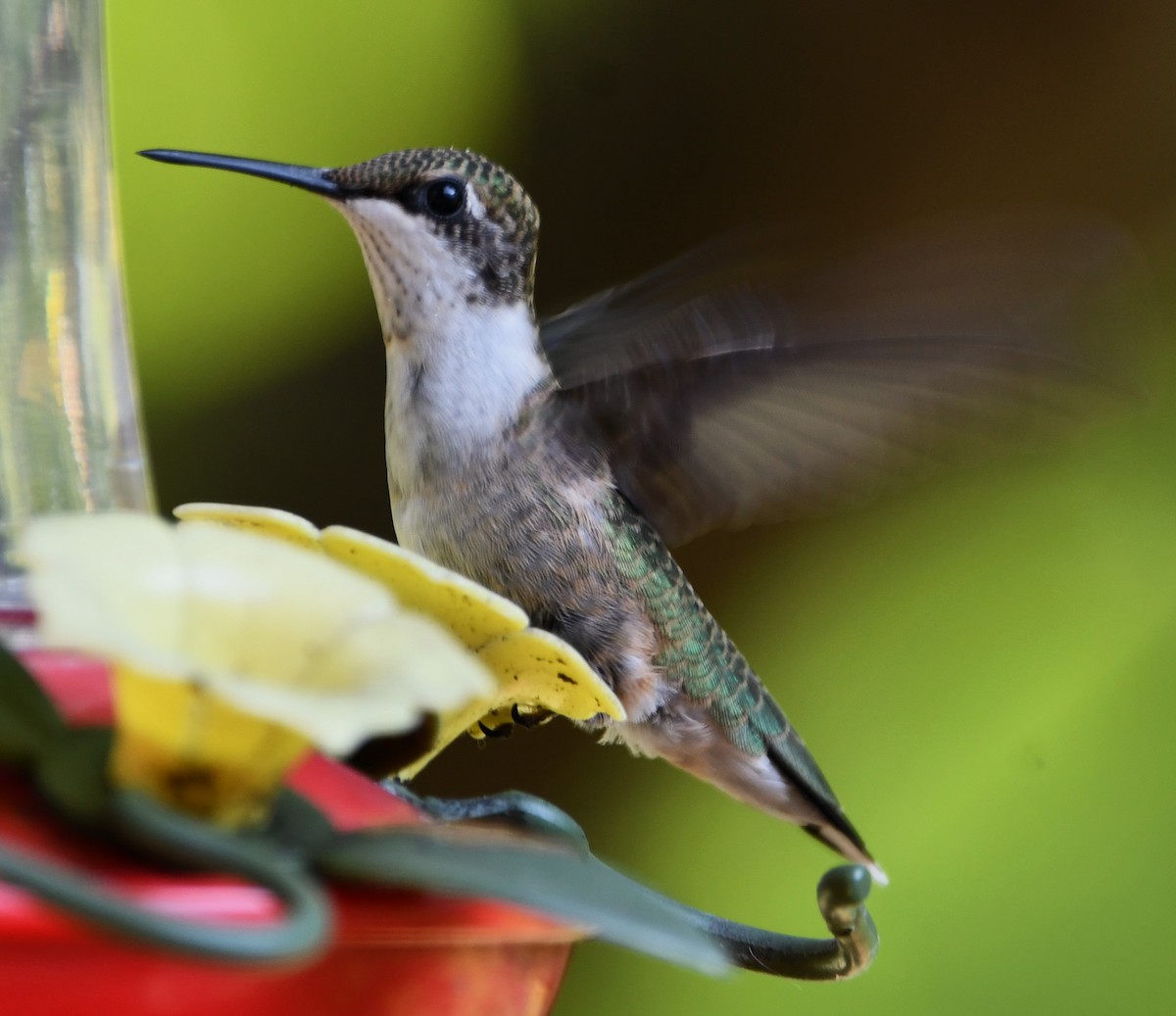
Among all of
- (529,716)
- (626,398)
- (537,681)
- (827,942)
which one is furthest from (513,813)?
(626,398)

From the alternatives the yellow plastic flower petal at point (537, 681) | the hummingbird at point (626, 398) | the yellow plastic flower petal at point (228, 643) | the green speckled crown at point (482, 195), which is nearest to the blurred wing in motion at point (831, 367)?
the hummingbird at point (626, 398)

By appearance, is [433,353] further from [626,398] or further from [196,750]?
[196,750]

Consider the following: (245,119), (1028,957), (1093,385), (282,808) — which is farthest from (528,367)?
(1028,957)

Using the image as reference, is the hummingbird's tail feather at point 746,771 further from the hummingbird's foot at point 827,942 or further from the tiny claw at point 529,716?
the hummingbird's foot at point 827,942

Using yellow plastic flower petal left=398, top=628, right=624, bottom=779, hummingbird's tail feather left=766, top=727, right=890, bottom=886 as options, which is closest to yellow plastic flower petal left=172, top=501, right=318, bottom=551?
yellow plastic flower petal left=398, top=628, right=624, bottom=779

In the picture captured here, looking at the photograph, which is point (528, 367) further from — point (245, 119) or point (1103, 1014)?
point (1103, 1014)

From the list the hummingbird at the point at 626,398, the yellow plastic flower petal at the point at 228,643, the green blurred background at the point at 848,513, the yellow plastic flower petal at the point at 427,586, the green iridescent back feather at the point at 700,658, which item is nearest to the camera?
the yellow plastic flower petal at the point at 228,643
